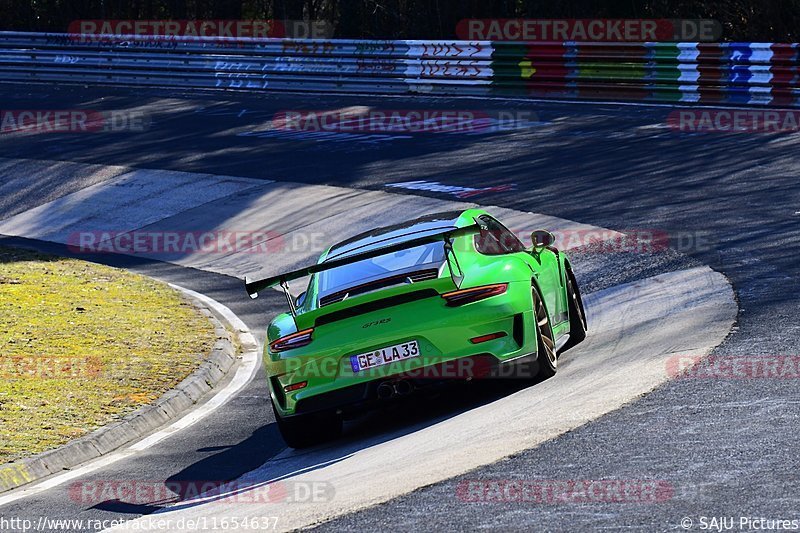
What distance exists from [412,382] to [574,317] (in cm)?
265

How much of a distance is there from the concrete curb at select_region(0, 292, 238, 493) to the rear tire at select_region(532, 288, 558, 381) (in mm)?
3201

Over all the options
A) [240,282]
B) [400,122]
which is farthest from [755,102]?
[240,282]

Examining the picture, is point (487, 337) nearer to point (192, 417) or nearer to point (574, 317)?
point (574, 317)

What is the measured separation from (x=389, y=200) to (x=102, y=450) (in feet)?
34.9

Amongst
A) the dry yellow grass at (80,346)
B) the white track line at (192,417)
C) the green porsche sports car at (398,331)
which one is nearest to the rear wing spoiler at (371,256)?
the green porsche sports car at (398,331)

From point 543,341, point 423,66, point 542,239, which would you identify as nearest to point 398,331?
point 543,341

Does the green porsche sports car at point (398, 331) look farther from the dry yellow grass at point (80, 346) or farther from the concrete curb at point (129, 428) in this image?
the dry yellow grass at point (80, 346)

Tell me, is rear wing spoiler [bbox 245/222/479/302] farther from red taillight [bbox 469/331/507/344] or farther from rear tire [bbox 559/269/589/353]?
rear tire [bbox 559/269/589/353]

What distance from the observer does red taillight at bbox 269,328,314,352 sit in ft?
29.2

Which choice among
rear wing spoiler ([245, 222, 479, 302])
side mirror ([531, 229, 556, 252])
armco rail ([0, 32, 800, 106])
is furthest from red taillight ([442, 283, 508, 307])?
armco rail ([0, 32, 800, 106])

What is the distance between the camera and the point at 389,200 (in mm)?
19922

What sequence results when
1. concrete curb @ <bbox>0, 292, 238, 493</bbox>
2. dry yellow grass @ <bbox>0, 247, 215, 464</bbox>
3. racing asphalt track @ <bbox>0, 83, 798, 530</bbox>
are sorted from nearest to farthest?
1. racing asphalt track @ <bbox>0, 83, 798, 530</bbox>
2. concrete curb @ <bbox>0, 292, 238, 493</bbox>
3. dry yellow grass @ <bbox>0, 247, 215, 464</bbox>

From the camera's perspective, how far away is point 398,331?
343 inches

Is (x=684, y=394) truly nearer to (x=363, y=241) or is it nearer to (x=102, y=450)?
(x=363, y=241)
